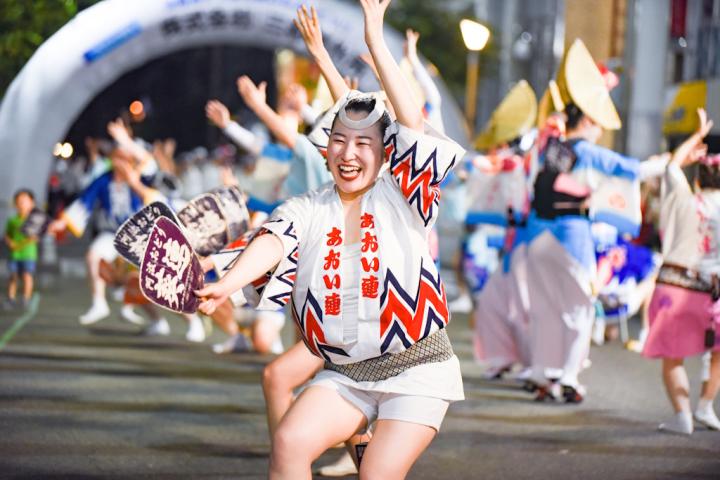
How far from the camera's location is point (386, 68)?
4070mm

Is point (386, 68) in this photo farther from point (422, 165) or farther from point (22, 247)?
point (22, 247)

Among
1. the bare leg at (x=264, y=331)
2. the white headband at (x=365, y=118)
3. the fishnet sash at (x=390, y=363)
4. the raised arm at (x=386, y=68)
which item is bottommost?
the bare leg at (x=264, y=331)

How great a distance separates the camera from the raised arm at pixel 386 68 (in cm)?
407

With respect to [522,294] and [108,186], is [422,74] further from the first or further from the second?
[108,186]

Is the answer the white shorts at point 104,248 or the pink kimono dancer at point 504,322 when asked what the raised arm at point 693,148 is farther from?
the white shorts at point 104,248

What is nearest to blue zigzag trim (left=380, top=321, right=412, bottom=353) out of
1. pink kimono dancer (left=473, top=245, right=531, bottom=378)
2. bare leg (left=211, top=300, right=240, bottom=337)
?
pink kimono dancer (left=473, top=245, right=531, bottom=378)

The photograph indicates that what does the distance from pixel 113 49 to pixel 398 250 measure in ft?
44.5

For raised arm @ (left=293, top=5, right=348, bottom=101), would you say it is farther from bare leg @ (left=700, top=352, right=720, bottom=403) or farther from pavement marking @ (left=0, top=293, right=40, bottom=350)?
pavement marking @ (left=0, top=293, right=40, bottom=350)

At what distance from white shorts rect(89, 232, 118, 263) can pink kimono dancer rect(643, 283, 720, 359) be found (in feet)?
19.9

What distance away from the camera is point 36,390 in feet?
26.7

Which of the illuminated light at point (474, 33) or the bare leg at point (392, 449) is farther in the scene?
the illuminated light at point (474, 33)

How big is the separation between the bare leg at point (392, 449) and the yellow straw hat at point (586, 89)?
187 inches

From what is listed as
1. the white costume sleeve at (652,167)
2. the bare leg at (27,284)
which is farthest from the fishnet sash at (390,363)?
the bare leg at (27,284)

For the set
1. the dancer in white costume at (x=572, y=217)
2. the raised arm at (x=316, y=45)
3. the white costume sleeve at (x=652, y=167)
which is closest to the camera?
the raised arm at (x=316, y=45)
